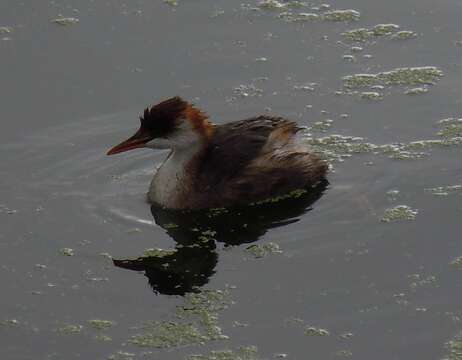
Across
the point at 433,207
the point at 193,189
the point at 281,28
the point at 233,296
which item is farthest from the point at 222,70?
the point at 233,296

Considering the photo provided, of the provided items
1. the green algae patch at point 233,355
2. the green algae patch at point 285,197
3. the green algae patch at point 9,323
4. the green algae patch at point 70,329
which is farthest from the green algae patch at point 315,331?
the green algae patch at point 285,197

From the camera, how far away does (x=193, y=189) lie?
10.7 m

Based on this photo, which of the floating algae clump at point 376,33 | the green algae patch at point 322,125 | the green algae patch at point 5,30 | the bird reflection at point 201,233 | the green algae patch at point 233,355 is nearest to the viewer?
the green algae patch at point 233,355

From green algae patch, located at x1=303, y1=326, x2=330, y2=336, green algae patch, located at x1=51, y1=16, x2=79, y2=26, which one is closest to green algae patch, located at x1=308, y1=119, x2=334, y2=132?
green algae patch, located at x1=51, y1=16, x2=79, y2=26

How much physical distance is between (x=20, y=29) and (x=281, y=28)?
2.42 metres

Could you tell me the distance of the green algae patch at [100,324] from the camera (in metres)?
8.95

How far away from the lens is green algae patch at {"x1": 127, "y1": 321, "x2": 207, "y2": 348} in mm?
8789

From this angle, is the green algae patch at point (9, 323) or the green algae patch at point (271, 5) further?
the green algae patch at point (271, 5)

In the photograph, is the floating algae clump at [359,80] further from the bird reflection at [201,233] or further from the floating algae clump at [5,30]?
the floating algae clump at [5,30]

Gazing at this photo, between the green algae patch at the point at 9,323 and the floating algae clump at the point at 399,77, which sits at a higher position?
the floating algae clump at the point at 399,77

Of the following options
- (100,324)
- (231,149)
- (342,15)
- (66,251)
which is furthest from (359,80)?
(100,324)

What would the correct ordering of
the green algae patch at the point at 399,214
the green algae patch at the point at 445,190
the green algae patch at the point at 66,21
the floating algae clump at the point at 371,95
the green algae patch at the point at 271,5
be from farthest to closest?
the green algae patch at the point at 271,5 → the green algae patch at the point at 66,21 → the floating algae clump at the point at 371,95 → the green algae patch at the point at 445,190 → the green algae patch at the point at 399,214

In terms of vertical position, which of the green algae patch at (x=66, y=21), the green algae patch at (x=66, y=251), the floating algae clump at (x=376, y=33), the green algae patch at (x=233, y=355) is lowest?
the green algae patch at (x=233, y=355)

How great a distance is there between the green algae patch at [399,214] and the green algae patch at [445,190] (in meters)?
0.32
